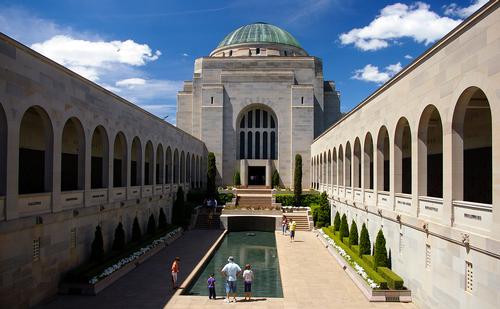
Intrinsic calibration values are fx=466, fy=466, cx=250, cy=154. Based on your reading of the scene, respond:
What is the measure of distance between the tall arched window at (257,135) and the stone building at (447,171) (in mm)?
29828

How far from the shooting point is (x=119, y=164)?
27766mm

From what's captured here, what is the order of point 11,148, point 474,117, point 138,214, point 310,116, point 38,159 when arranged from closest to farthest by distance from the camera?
point 11,148
point 474,117
point 38,159
point 138,214
point 310,116

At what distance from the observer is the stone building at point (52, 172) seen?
12953 mm

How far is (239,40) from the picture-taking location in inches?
2463

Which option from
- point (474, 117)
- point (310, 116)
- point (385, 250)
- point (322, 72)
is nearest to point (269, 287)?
point (385, 250)

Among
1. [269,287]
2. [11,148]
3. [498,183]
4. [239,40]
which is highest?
[239,40]

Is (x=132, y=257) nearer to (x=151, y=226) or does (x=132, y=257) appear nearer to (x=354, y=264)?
(x=151, y=226)

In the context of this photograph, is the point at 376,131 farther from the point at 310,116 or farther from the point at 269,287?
the point at 310,116

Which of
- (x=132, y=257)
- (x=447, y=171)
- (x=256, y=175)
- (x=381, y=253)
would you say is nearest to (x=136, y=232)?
(x=132, y=257)

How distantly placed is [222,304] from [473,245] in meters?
7.97

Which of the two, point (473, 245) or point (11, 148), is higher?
point (11, 148)

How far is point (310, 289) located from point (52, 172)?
32.9 feet

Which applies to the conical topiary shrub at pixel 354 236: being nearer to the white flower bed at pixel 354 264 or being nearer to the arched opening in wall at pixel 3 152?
the white flower bed at pixel 354 264

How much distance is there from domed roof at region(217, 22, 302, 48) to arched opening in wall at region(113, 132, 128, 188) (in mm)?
37260
